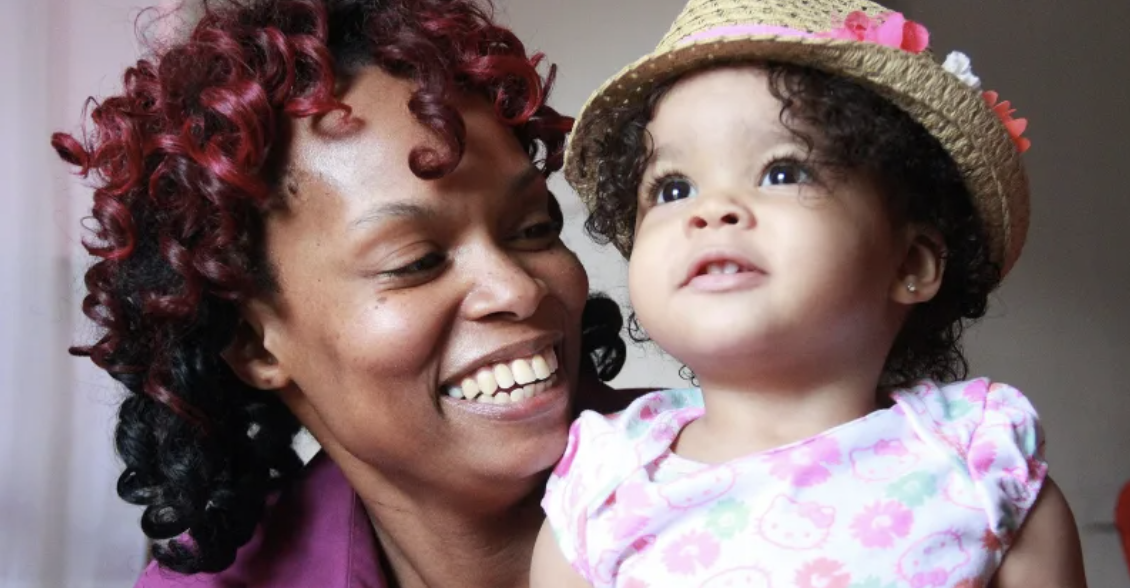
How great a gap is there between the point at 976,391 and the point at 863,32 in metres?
0.38

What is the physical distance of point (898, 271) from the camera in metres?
1.16

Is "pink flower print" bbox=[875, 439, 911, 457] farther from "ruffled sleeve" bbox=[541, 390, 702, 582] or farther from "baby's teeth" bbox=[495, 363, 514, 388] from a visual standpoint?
"baby's teeth" bbox=[495, 363, 514, 388]

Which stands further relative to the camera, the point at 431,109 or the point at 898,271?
the point at 431,109

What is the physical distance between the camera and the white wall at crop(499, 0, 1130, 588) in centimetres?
316

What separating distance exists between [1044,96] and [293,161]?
249cm

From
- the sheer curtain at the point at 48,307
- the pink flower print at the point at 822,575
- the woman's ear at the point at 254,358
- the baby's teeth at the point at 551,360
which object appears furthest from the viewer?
the sheer curtain at the point at 48,307

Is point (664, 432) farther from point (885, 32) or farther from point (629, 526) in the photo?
point (885, 32)

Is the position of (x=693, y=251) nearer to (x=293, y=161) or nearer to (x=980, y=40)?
(x=293, y=161)

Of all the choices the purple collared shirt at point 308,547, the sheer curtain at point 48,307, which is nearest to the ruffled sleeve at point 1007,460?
the purple collared shirt at point 308,547

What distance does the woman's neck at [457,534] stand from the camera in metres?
1.48

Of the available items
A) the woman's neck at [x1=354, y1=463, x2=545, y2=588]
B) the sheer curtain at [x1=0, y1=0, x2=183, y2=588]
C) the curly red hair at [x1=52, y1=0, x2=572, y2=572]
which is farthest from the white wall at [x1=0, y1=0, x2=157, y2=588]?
the woman's neck at [x1=354, y1=463, x2=545, y2=588]

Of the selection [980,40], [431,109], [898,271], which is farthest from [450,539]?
[980,40]

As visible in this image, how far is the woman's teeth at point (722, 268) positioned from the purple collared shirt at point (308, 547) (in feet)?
2.48

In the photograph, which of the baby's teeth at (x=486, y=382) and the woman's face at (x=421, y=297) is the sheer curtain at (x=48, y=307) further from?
the baby's teeth at (x=486, y=382)
